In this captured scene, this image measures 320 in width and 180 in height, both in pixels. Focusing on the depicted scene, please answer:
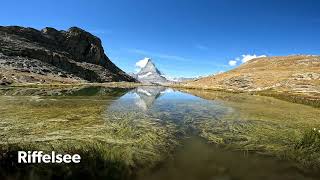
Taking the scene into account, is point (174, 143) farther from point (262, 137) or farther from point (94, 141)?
point (262, 137)

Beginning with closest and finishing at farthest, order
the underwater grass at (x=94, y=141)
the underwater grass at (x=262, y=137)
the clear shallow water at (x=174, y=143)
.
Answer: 1. the underwater grass at (x=94, y=141)
2. the clear shallow water at (x=174, y=143)
3. the underwater grass at (x=262, y=137)

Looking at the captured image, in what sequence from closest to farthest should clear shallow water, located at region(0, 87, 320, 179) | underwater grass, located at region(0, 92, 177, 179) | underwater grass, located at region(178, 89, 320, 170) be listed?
underwater grass, located at region(0, 92, 177, 179) → clear shallow water, located at region(0, 87, 320, 179) → underwater grass, located at region(178, 89, 320, 170)

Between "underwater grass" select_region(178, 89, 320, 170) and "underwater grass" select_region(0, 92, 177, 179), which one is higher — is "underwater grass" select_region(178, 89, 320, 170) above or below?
below

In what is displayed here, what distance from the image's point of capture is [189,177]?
606 inches

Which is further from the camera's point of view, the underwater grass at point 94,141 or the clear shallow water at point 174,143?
the clear shallow water at point 174,143

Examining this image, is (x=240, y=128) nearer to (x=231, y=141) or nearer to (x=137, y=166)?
(x=231, y=141)

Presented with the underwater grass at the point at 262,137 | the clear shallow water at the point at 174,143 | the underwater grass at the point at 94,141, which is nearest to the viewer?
the underwater grass at the point at 94,141

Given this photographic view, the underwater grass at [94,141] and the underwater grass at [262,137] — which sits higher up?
the underwater grass at [94,141]

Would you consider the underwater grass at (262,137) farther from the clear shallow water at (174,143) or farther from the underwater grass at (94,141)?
the underwater grass at (94,141)

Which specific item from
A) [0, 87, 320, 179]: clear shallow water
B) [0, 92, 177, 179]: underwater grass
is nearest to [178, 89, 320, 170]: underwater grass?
[0, 87, 320, 179]: clear shallow water

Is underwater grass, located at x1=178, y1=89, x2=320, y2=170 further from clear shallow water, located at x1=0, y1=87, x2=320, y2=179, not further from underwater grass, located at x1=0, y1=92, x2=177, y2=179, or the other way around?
underwater grass, located at x1=0, y1=92, x2=177, y2=179

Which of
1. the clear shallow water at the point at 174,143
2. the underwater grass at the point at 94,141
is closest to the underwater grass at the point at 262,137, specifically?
the clear shallow water at the point at 174,143

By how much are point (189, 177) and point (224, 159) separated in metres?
4.28

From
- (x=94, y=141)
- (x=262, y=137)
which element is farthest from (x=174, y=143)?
(x=262, y=137)
